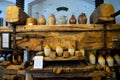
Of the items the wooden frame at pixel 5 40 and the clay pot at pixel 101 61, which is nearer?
the clay pot at pixel 101 61

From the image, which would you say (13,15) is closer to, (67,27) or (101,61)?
(67,27)

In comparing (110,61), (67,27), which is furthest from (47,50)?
(110,61)

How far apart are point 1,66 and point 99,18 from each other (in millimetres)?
1917

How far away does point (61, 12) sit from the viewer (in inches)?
195

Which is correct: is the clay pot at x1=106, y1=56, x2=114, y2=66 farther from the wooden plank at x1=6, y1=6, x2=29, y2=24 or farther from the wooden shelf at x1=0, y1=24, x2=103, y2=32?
the wooden plank at x1=6, y1=6, x2=29, y2=24

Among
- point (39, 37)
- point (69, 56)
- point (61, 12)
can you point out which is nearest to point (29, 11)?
point (61, 12)

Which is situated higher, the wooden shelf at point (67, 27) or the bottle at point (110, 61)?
the wooden shelf at point (67, 27)

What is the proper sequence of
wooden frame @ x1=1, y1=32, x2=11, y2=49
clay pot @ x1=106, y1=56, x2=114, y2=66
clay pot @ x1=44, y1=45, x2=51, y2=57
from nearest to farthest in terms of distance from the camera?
1. clay pot @ x1=44, y1=45, x2=51, y2=57
2. clay pot @ x1=106, y1=56, x2=114, y2=66
3. wooden frame @ x1=1, y1=32, x2=11, y2=49

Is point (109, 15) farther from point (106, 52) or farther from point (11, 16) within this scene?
point (11, 16)

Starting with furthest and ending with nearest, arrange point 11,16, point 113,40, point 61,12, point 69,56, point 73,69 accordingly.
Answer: point 61,12 < point 113,40 < point 11,16 < point 69,56 < point 73,69

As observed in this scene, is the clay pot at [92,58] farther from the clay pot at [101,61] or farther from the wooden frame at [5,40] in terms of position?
the wooden frame at [5,40]

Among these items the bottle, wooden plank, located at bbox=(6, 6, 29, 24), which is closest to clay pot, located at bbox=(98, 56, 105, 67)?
the bottle

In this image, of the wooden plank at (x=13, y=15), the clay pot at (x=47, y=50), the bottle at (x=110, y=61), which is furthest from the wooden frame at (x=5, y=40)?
the bottle at (x=110, y=61)

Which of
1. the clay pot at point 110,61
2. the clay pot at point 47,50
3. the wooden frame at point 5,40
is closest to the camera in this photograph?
the clay pot at point 47,50
